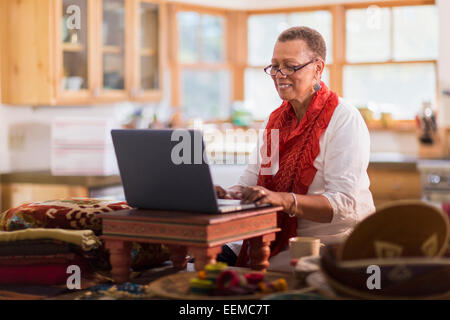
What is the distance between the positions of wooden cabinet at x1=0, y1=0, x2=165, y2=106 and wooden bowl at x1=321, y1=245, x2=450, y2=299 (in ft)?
12.1

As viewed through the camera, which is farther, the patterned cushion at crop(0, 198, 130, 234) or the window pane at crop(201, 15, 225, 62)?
the window pane at crop(201, 15, 225, 62)

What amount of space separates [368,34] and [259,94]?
4.01 ft

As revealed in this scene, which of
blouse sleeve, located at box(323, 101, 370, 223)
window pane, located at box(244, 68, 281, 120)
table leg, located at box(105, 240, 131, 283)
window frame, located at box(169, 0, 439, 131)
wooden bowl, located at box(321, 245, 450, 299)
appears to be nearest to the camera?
wooden bowl, located at box(321, 245, 450, 299)

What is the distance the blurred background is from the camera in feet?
15.6

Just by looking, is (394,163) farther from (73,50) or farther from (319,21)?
(73,50)

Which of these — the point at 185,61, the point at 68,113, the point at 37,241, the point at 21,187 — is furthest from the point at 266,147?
the point at 185,61

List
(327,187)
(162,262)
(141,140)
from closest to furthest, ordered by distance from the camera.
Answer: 1. (141,140)
2. (162,262)
3. (327,187)

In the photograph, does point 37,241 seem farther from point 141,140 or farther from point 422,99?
point 422,99

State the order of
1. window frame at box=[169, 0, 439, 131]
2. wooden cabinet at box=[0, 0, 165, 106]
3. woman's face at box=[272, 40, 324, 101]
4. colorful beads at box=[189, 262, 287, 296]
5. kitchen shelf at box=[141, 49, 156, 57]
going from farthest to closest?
window frame at box=[169, 0, 439, 131] → kitchen shelf at box=[141, 49, 156, 57] → wooden cabinet at box=[0, 0, 165, 106] → woman's face at box=[272, 40, 324, 101] → colorful beads at box=[189, 262, 287, 296]

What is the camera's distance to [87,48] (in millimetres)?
5008

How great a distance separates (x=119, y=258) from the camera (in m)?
1.84

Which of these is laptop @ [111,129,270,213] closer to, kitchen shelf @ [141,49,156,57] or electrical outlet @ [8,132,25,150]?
electrical outlet @ [8,132,25,150]

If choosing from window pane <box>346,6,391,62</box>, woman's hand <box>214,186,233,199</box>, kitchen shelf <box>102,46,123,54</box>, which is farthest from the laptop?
window pane <box>346,6,391,62</box>

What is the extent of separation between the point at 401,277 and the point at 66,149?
3717mm
